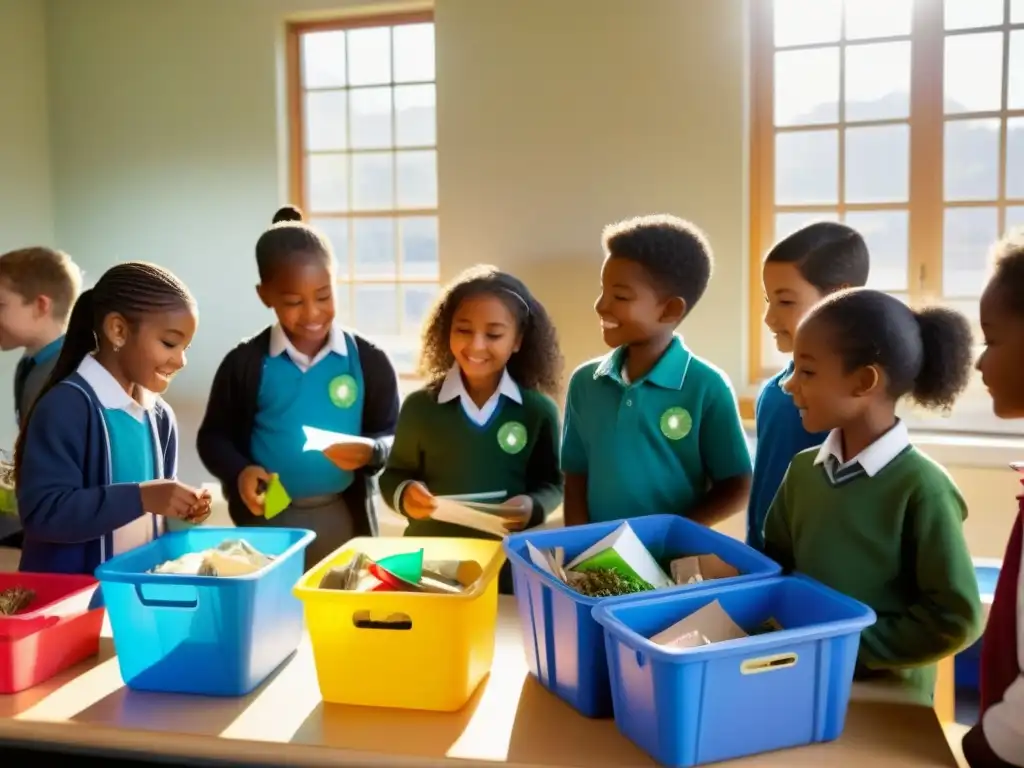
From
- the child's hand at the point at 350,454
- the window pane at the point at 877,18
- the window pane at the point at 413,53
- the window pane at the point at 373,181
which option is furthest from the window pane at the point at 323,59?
the child's hand at the point at 350,454

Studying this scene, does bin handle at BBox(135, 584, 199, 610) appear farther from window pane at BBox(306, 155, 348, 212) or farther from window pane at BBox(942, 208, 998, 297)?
window pane at BBox(306, 155, 348, 212)

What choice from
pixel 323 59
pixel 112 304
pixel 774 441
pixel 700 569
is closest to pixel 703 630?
pixel 700 569

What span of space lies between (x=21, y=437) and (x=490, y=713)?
1033 millimetres

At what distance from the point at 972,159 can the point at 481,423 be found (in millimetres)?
2668

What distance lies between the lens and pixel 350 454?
2.24 meters

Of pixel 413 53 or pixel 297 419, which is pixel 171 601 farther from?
pixel 413 53

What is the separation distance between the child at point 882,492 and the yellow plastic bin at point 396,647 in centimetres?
53

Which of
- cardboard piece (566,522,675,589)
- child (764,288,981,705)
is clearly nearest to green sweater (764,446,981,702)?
child (764,288,981,705)

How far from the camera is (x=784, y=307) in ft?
6.72

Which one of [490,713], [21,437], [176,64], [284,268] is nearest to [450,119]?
[176,64]

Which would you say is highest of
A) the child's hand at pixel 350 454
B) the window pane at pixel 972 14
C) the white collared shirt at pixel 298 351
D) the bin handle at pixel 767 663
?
the window pane at pixel 972 14

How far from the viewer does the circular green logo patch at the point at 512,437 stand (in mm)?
2158

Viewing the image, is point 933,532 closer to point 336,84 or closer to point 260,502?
point 260,502

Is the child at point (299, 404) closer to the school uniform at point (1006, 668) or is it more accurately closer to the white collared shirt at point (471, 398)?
the white collared shirt at point (471, 398)
